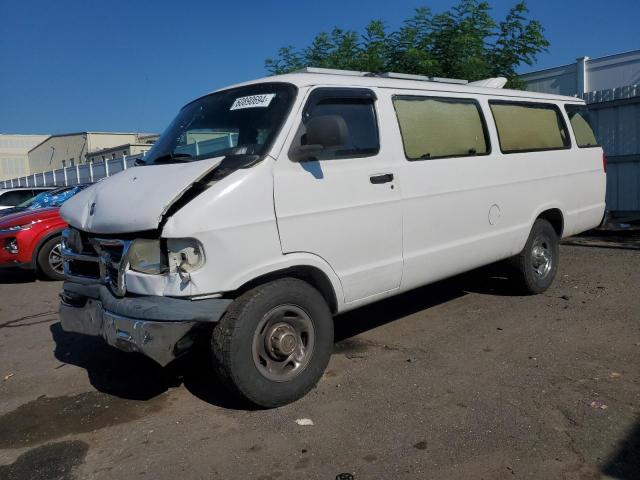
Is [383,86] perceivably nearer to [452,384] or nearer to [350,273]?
[350,273]

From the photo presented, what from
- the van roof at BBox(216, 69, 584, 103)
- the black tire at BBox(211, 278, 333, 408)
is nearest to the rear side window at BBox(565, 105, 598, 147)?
the van roof at BBox(216, 69, 584, 103)

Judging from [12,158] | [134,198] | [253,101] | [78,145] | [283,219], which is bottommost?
[283,219]

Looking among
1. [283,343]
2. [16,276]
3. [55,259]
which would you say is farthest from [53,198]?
[283,343]

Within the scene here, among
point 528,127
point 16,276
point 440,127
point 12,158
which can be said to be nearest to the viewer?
point 440,127

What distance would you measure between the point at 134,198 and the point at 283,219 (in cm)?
98

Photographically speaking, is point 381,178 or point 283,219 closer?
point 283,219

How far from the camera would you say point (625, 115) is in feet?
35.7

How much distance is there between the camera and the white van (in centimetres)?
347

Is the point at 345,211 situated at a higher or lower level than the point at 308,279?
higher

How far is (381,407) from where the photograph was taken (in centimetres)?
377

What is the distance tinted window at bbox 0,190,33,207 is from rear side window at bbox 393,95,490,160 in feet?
41.7

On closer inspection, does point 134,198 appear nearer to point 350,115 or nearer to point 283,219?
point 283,219

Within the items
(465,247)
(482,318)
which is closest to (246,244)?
(465,247)

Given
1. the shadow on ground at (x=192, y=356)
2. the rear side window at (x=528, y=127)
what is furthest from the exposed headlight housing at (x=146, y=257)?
the rear side window at (x=528, y=127)
